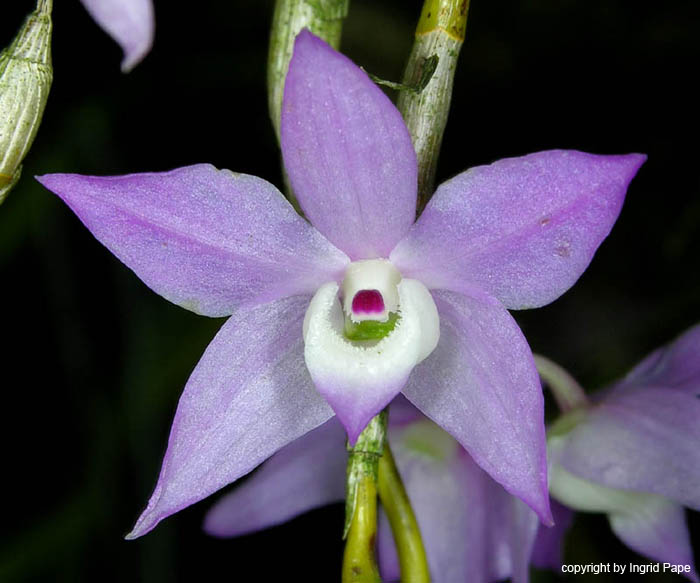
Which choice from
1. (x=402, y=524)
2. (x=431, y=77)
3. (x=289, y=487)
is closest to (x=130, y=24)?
(x=431, y=77)

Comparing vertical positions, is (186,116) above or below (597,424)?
above

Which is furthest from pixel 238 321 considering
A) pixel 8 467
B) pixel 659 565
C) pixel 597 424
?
pixel 8 467

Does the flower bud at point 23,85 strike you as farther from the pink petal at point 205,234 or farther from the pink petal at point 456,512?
the pink petal at point 456,512

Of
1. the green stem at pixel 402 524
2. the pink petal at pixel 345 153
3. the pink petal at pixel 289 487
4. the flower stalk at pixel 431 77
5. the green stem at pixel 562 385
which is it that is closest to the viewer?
the pink petal at pixel 345 153

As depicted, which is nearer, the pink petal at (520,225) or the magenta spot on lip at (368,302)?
the pink petal at (520,225)

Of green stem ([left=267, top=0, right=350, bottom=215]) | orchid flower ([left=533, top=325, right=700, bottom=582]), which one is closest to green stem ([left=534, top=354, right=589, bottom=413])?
orchid flower ([left=533, top=325, right=700, bottom=582])

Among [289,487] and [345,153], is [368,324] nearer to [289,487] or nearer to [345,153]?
[345,153]

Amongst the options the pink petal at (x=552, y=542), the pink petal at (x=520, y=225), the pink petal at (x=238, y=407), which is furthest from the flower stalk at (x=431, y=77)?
the pink petal at (x=552, y=542)

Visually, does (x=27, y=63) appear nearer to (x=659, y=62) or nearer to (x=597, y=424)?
(x=597, y=424)
